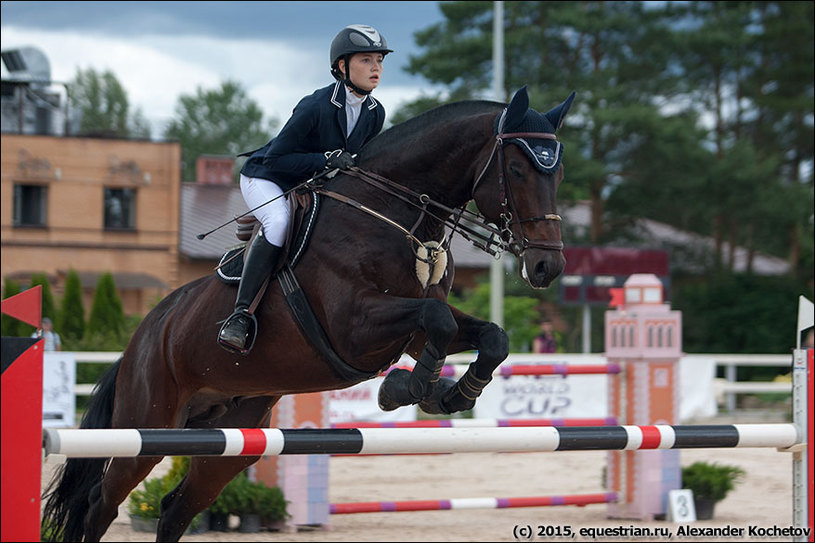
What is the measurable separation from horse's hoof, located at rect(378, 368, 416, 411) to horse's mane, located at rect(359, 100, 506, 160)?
0.93 meters

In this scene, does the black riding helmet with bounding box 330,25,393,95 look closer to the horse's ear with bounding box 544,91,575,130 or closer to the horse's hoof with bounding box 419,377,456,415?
the horse's ear with bounding box 544,91,575,130

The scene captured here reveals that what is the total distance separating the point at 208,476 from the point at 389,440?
5.82 feet

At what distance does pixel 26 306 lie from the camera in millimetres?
2854

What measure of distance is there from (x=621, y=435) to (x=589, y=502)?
4015 millimetres

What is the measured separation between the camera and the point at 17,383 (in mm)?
2656

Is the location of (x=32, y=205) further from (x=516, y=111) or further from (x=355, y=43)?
(x=516, y=111)

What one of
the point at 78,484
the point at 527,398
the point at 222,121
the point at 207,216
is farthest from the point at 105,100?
the point at 78,484

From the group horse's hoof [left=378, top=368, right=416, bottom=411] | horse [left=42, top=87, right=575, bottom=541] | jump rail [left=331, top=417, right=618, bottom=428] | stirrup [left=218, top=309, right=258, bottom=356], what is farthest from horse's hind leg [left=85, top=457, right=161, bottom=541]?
jump rail [left=331, top=417, right=618, bottom=428]

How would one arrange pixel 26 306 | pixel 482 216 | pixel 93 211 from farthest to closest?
pixel 93 211, pixel 482 216, pixel 26 306

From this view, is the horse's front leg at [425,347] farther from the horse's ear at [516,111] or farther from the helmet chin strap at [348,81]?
the helmet chin strap at [348,81]

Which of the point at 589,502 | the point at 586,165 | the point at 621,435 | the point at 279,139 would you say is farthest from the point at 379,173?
the point at 586,165

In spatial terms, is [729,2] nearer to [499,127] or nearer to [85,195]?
[85,195]

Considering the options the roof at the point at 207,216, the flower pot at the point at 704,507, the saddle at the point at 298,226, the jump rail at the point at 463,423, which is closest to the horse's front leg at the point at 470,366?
the saddle at the point at 298,226

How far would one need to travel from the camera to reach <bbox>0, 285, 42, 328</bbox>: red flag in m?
2.82
